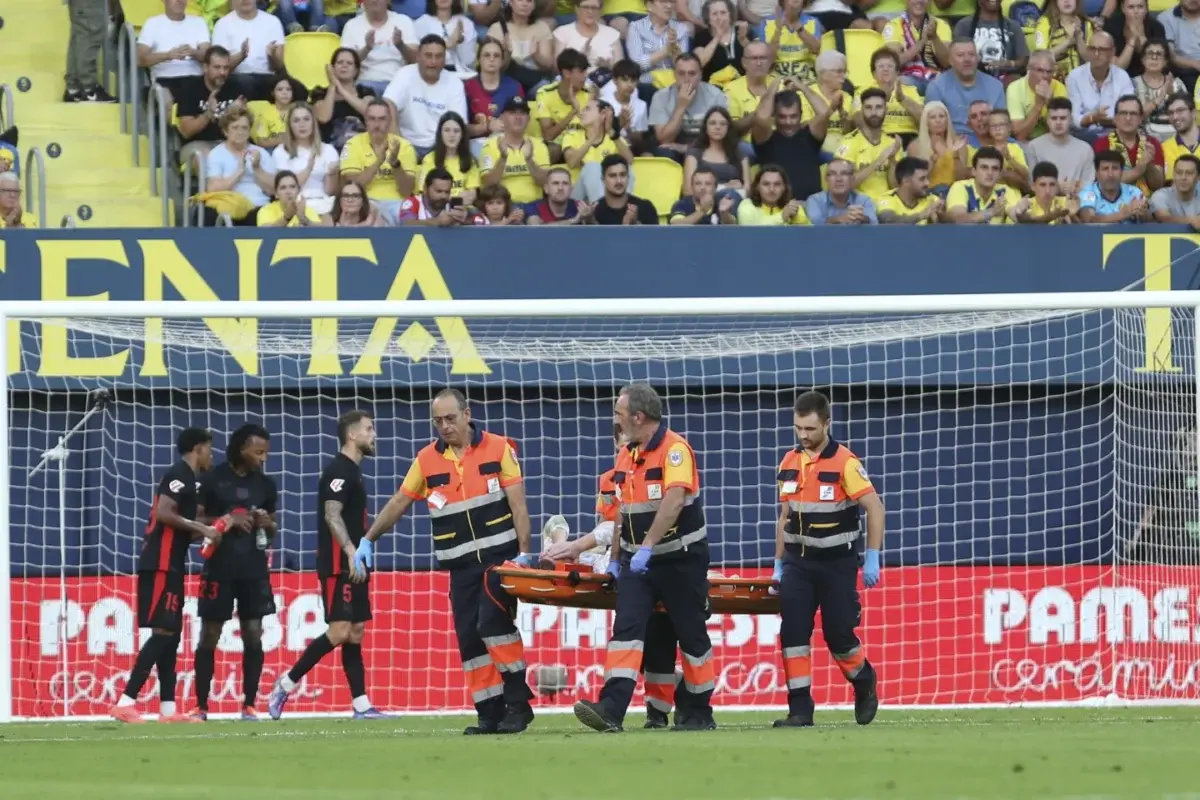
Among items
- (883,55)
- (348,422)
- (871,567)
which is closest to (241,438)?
(348,422)

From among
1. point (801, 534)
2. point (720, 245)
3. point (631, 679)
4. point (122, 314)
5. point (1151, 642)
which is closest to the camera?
point (631, 679)

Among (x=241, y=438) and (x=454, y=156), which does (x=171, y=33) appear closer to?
(x=454, y=156)

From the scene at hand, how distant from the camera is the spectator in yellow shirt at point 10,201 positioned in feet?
45.0

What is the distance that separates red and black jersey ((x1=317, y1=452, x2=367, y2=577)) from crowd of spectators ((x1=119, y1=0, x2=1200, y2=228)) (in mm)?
2915

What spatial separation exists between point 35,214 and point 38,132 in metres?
1.31

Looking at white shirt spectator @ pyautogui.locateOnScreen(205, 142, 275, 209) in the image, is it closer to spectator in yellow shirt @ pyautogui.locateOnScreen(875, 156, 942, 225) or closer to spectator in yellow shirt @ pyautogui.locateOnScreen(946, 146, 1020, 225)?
spectator in yellow shirt @ pyautogui.locateOnScreen(875, 156, 942, 225)

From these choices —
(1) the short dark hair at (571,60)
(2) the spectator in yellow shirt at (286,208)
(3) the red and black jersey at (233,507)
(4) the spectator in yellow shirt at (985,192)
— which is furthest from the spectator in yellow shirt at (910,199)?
(3) the red and black jersey at (233,507)

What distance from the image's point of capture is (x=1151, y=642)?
42.8 feet

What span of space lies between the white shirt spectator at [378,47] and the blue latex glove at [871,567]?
732cm

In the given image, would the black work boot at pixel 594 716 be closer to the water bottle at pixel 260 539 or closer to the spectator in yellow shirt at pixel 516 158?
the water bottle at pixel 260 539

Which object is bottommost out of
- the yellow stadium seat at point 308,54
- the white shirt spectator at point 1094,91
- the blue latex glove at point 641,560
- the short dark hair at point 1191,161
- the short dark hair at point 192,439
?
the blue latex glove at point 641,560

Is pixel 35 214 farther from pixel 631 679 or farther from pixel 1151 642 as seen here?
pixel 1151 642

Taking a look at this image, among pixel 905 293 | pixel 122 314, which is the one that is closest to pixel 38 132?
pixel 122 314

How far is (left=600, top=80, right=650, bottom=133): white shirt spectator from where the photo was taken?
51.1ft
